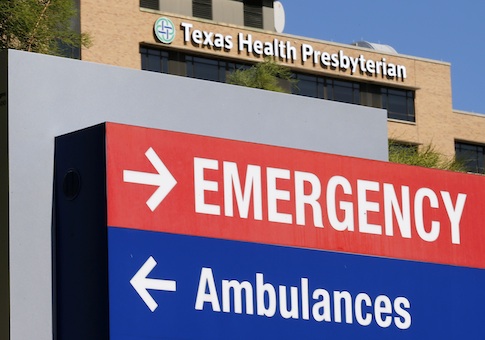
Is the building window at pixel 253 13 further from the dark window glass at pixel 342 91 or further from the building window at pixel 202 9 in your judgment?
the dark window glass at pixel 342 91

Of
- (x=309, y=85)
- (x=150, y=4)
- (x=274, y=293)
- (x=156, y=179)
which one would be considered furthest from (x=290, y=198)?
(x=309, y=85)

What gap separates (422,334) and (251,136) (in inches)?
170

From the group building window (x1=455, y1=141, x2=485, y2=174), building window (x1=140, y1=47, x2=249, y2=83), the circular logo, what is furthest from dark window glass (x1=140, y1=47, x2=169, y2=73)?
building window (x1=455, y1=141, x2=485, y2=174)

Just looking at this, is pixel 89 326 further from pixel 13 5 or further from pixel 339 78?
pixel 339 78

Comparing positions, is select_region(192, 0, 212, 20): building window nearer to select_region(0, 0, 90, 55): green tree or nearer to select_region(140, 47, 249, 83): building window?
select_region(140, 47, 249, 83): building window

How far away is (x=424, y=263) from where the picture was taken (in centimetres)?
2461

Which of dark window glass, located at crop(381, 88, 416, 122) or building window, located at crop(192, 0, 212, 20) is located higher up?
building window, located at crop(192, 0, 212, 20)

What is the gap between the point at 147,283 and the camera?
2081 cm

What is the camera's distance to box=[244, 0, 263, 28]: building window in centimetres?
6488

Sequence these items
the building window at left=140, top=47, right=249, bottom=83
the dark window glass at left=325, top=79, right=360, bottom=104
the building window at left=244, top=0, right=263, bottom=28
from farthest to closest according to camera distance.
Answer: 1. the dark window glass at left=325, top=79, right=360, bottom=104
2. the building window at left=244, top=0, right=263, bottom=28
3. the building window at left=140, top=47, right=249, bottom=83

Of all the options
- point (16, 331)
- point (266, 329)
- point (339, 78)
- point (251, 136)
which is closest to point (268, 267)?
point (266, 329)

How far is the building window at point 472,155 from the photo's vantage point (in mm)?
70375

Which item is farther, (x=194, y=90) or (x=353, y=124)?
(x=353, y=124)

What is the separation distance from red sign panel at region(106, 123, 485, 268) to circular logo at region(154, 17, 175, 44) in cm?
3490
